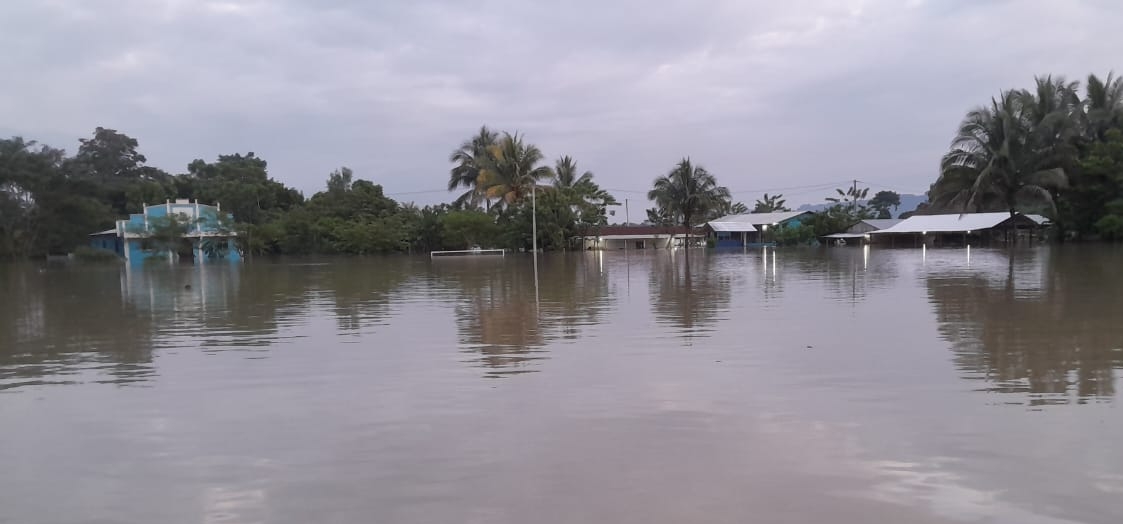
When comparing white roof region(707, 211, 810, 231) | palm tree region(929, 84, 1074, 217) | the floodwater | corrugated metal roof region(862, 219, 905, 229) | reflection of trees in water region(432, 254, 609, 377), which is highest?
palm tree region(929, 84, 1074, 217)

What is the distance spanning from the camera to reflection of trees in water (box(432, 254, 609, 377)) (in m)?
7.79

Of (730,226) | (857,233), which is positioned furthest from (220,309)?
(857,233)

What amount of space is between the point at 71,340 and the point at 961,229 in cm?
4683

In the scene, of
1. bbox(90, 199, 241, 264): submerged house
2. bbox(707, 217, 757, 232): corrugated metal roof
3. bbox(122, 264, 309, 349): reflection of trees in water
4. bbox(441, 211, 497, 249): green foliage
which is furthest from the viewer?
bbox(707, 217, 757, 232): corrugated metal roof

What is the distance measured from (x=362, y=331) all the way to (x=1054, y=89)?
42.8 meters

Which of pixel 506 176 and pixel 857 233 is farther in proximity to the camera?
pixel 857 233

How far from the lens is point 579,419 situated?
196 inches

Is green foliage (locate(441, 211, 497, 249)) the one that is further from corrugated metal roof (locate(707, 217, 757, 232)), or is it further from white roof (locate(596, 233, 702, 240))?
corrugated metal roof (locate(707, 217, 757, 232))

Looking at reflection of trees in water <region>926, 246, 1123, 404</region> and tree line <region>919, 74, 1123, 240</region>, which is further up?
tree line <region>919, 74, 1123, 240</region>

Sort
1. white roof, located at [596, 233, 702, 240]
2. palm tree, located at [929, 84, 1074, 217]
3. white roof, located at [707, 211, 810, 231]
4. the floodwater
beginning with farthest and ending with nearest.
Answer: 1. white roof, located at [596, 233, 702, 240]
2. white roof, located at [707, 211, 810, 231]
3. palm tree, located at [929, 84, 1074, 217]
4. the floodwater

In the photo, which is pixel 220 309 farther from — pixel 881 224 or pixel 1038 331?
pixel 881 224

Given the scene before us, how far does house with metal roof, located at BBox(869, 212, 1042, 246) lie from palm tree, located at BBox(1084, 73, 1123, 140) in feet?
20.1

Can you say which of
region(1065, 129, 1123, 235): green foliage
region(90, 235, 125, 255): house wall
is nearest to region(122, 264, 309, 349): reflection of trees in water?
region(90, 235, 125, 255): house wall

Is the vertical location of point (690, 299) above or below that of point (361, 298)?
below
